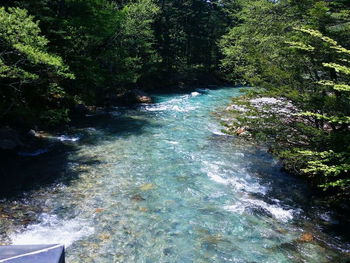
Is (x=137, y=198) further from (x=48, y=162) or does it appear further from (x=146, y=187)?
(x=48, y=162)

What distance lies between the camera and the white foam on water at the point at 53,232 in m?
7.31

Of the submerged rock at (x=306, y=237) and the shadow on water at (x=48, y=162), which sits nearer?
the submerged rock at (x=306, y=237)

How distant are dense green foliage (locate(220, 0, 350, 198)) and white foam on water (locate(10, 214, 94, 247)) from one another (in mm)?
6316

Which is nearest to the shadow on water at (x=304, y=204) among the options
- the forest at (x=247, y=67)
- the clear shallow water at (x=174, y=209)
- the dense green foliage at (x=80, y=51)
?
the clear shallow water at (x=174, y=209)

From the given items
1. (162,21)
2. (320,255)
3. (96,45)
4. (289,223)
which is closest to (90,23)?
(96,45)

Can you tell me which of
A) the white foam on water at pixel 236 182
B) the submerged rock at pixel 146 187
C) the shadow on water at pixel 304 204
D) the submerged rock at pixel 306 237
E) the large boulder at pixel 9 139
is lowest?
the shadow on water at pixel 304 204

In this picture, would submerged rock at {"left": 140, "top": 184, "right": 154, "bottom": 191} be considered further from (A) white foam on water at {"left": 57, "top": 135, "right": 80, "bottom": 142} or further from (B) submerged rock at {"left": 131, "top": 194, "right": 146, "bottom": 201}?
(A) white foam on water at {"left": 57, "top": 135, "right": 80, "bottom": 142}

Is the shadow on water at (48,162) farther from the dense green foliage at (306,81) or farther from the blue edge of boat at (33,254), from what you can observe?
the blue edge of boat at (33,254)

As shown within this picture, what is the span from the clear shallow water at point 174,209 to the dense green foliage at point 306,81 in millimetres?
1670

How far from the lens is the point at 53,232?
771cm

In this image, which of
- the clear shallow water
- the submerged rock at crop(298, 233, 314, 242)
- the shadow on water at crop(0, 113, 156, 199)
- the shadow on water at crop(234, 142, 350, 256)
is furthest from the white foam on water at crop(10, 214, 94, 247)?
the submerged rock at crop(298, 233, 314, 242)

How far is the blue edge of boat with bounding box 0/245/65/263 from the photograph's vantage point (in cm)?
259

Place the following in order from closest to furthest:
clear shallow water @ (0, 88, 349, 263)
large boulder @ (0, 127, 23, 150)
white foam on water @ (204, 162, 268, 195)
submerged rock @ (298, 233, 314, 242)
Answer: clear shallow water @ (0, 88, 349, 263), submerged rock @ (298, 233, 314, 242), white foam on water @ (204, 162, 268, 195), large boulder @ (0, 127, 23, 150)

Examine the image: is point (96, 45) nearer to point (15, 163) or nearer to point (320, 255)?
point (15, 163)
